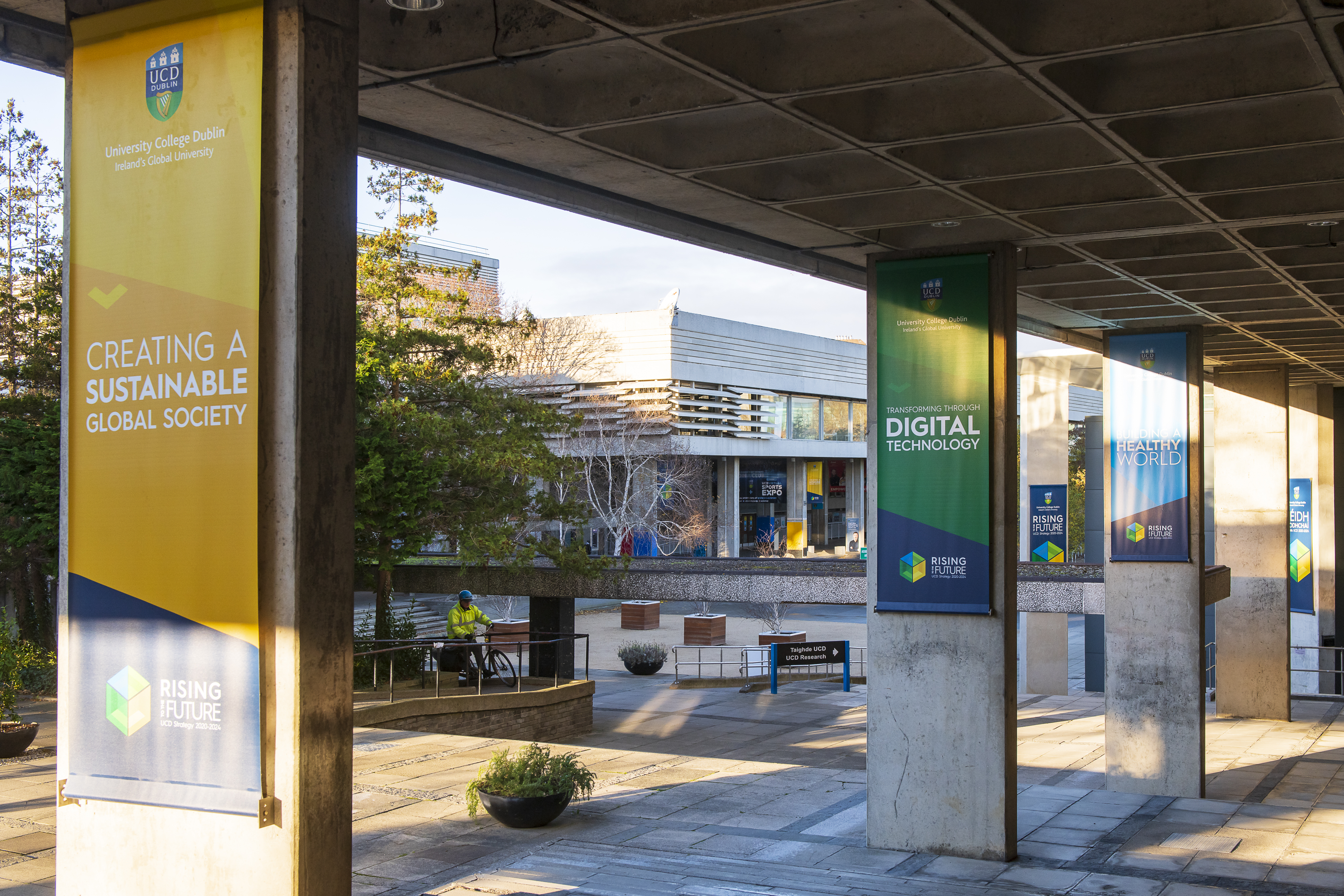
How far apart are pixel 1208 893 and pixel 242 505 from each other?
7.07m

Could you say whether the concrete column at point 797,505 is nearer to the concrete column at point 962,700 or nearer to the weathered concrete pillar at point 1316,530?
the weathered concrete pillar at point 1316,530

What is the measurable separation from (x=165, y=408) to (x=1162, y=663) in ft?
35.3

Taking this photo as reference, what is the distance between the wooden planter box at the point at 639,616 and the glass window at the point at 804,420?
56.6 ft

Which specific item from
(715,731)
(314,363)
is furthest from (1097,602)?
(314,363)

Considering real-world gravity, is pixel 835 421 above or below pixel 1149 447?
above

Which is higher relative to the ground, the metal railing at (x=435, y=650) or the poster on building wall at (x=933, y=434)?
the poster on building wall at (x=933, y=434)

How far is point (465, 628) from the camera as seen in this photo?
17.6 metres

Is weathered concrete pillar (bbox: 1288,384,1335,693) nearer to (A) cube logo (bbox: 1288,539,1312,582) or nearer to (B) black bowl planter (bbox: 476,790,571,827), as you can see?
(A) cube logo (bbox: 1288,539,1312,582)

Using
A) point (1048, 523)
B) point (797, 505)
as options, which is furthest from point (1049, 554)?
point (797, 505)

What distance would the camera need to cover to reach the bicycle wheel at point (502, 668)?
723 inches

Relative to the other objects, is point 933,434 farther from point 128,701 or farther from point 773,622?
point 773,622

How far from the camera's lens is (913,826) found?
29.5 ft

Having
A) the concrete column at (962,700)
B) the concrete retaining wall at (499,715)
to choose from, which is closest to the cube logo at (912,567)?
the concrete column at (962,700)

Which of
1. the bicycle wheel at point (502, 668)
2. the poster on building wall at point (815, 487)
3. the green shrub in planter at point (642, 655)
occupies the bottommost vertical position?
the green shrub in planter at point (642, 655)
